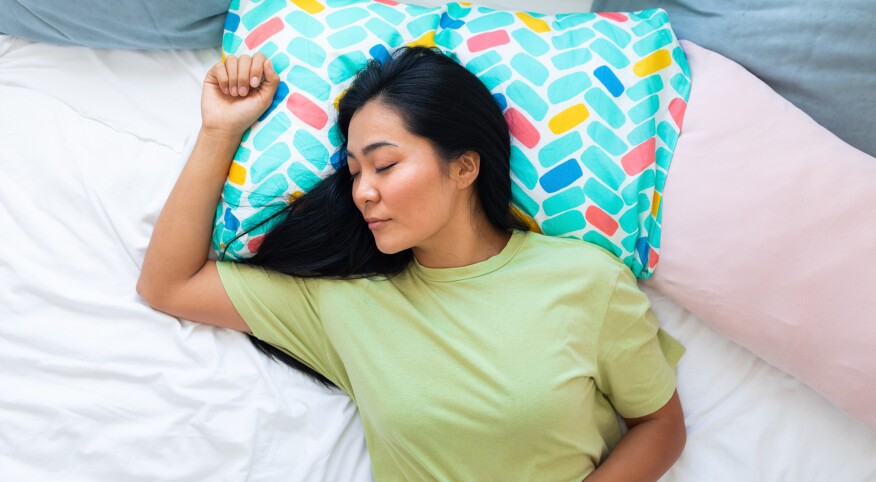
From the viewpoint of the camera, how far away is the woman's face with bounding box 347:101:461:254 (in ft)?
3.70

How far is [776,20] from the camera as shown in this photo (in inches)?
51.7

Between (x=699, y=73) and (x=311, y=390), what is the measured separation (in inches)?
39.9

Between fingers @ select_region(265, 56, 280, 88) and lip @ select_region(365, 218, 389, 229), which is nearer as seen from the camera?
lip @ select_region(365, 218, 389, 229)

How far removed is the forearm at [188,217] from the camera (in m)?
1.26

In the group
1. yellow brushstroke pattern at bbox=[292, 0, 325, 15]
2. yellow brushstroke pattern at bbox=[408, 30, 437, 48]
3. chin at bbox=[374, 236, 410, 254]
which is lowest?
chin at bbox=[374, 236, 410, 254]

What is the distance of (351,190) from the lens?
1.29 m


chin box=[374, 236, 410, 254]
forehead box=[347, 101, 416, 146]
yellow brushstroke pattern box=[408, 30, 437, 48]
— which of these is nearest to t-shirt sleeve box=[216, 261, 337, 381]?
chin box=[374, 236, 410, 254]

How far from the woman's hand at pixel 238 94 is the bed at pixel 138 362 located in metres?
0.14

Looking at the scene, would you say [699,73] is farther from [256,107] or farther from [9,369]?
[9,369]

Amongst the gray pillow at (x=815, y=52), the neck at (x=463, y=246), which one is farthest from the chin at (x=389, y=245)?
the gray pillow at (x=815, y=52)

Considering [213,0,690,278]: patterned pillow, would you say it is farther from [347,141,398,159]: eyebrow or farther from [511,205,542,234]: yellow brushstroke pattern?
[347,141,398,159]: eyebrow

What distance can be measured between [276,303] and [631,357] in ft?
2.21

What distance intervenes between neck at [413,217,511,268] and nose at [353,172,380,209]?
0.56ft

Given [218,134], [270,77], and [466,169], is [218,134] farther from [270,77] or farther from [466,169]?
[466,169]
